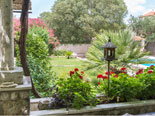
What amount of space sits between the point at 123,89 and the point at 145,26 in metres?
15.9

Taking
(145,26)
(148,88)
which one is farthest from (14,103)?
(145,26)

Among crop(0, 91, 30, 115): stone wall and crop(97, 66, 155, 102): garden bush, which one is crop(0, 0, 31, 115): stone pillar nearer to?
crop(0, 91, 30, 115): stone wall

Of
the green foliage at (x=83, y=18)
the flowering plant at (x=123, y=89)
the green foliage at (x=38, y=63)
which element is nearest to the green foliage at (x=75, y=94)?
the flowering plant at (x=123, y=89)

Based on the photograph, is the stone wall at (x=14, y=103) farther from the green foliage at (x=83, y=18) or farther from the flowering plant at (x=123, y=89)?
the green foliage at (x=83, y=18)

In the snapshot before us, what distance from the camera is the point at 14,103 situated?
1776 mm

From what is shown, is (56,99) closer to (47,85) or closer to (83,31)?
(47,85)

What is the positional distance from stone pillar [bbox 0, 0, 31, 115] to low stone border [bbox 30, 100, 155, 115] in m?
0.23

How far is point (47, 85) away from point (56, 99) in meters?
1.69

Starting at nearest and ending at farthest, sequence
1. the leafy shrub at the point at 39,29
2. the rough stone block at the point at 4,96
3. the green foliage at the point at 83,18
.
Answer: the rough stone block at the point at 4,96 → the leafy shrub at the point at 39,29 → the green foliage at the point at 83,18

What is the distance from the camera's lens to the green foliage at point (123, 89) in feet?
7.37

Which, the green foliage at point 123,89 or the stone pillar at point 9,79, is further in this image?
the green foliage at point 123,89

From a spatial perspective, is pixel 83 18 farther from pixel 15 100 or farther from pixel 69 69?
pixel 15 100

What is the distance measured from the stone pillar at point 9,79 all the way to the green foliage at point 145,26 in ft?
50.6

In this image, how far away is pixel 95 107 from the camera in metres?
2.07
